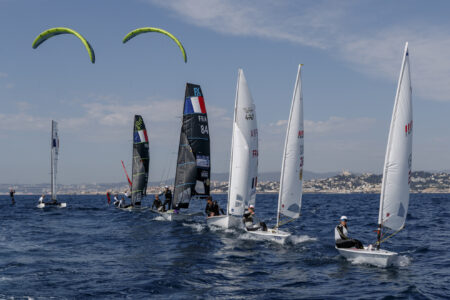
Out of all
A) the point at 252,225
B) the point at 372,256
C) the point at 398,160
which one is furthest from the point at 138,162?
the point at 398,160

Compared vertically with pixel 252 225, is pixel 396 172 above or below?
above

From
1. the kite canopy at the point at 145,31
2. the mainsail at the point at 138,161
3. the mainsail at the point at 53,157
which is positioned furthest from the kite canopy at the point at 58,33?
the mainsail at the point at 53,157

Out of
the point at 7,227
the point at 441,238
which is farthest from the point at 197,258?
the point at 7,227

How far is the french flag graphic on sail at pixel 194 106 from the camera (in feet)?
102

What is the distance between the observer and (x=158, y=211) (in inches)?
1292

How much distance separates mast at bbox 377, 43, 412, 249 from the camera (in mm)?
15302

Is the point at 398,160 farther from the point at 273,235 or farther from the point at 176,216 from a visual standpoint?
the point at 176,216

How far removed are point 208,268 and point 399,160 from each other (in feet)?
25.4

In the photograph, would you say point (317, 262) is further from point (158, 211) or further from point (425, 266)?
point (158, 211)

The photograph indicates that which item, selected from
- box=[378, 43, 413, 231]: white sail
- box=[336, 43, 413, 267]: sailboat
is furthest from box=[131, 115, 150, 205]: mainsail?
box=[378, 43, 413, 231]: white sail

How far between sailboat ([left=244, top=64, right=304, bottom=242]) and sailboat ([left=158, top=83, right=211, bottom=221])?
405 inches

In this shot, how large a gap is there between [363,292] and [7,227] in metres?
25.5

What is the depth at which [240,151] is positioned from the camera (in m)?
25.2

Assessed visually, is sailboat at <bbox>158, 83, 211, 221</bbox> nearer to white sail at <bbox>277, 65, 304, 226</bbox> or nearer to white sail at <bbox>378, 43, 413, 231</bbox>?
white sail at <bbox>277, 65, 304, 226</bbox>
